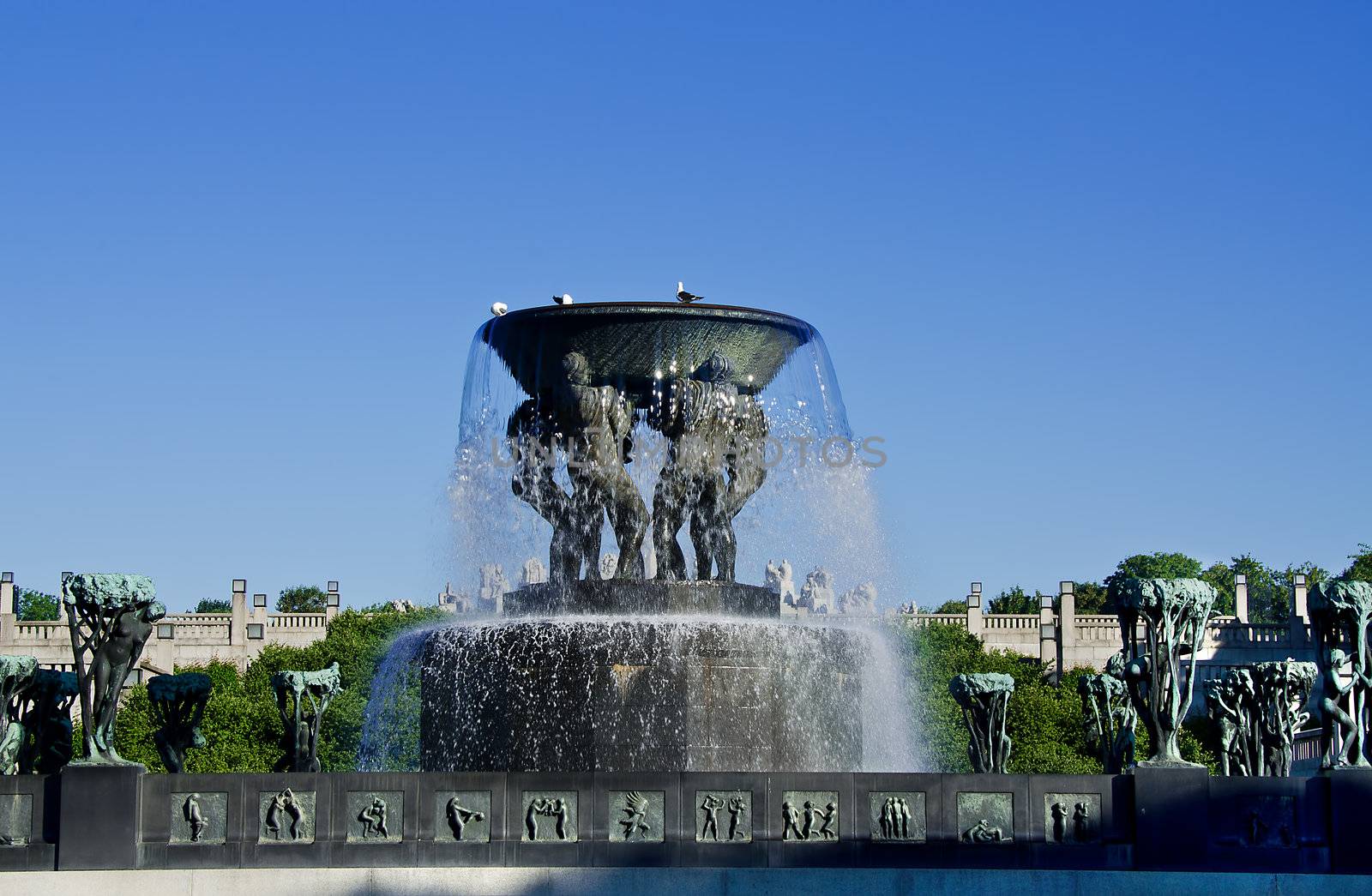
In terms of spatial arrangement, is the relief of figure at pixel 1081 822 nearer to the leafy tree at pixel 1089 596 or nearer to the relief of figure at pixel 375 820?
the relief of figure at pixel 375 820

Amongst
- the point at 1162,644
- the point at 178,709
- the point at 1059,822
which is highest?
the point at 1162,644

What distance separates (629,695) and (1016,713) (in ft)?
126

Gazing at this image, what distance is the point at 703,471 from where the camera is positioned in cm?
2053

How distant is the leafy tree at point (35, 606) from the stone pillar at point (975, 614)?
6177 cm

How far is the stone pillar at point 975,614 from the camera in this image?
253 ft

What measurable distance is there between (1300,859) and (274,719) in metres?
41.4

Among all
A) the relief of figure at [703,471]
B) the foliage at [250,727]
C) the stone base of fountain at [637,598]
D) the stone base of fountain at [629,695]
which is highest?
the relief of figure at [703,471]

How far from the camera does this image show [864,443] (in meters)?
23.1

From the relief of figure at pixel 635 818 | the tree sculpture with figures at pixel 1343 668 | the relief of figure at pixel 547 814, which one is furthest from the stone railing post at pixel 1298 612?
the relief of figure at pixel 547 814

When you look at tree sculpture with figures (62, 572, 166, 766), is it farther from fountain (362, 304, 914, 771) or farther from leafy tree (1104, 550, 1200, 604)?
leafy tree (1104, 550, 1200, 604)

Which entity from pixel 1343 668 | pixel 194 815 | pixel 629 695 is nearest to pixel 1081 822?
pixel 1343 668

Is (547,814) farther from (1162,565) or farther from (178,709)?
(1162,565)

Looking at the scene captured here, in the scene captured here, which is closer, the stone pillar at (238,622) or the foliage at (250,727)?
the foliage at (250,727)

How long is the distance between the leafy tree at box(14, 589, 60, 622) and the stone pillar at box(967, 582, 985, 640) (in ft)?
203
